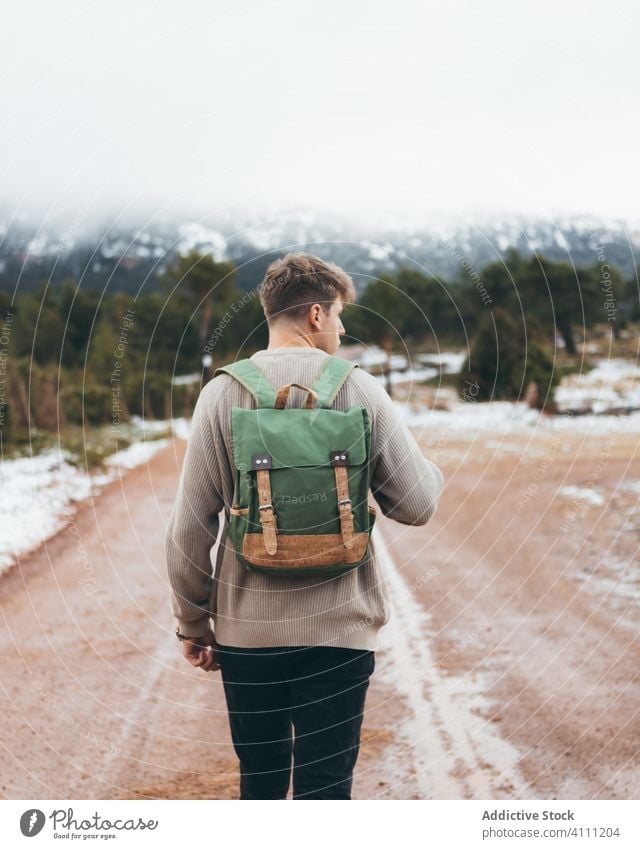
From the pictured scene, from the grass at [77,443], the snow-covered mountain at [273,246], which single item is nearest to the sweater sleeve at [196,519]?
the grass at [77,443]

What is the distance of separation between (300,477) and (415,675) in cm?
274

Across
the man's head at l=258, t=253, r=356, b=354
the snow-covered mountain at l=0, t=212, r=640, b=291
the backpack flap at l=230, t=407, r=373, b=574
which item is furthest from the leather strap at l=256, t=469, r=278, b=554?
the snow-covered mountain at l=0, t=212, r=640, b=291

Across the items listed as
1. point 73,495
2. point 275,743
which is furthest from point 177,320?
point 275,743

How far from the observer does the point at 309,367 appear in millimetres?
2338

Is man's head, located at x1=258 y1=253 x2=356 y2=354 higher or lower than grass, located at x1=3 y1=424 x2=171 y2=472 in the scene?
higher

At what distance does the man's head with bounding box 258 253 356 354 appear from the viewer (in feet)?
7.75

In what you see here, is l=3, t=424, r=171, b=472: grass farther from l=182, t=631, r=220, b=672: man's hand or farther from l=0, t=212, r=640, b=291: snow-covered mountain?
l=182, t=631, r=220, b=672: man's hand

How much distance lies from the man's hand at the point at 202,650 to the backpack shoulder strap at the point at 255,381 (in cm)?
79

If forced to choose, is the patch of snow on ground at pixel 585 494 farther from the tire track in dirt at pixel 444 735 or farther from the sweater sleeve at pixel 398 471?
the sweater sleeve at pixel 398 471

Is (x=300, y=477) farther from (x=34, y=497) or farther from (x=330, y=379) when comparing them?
(x=34, y=497)

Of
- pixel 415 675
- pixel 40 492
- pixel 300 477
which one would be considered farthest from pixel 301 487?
pixel 40 492

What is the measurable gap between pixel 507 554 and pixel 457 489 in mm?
3725

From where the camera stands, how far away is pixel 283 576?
238cm
